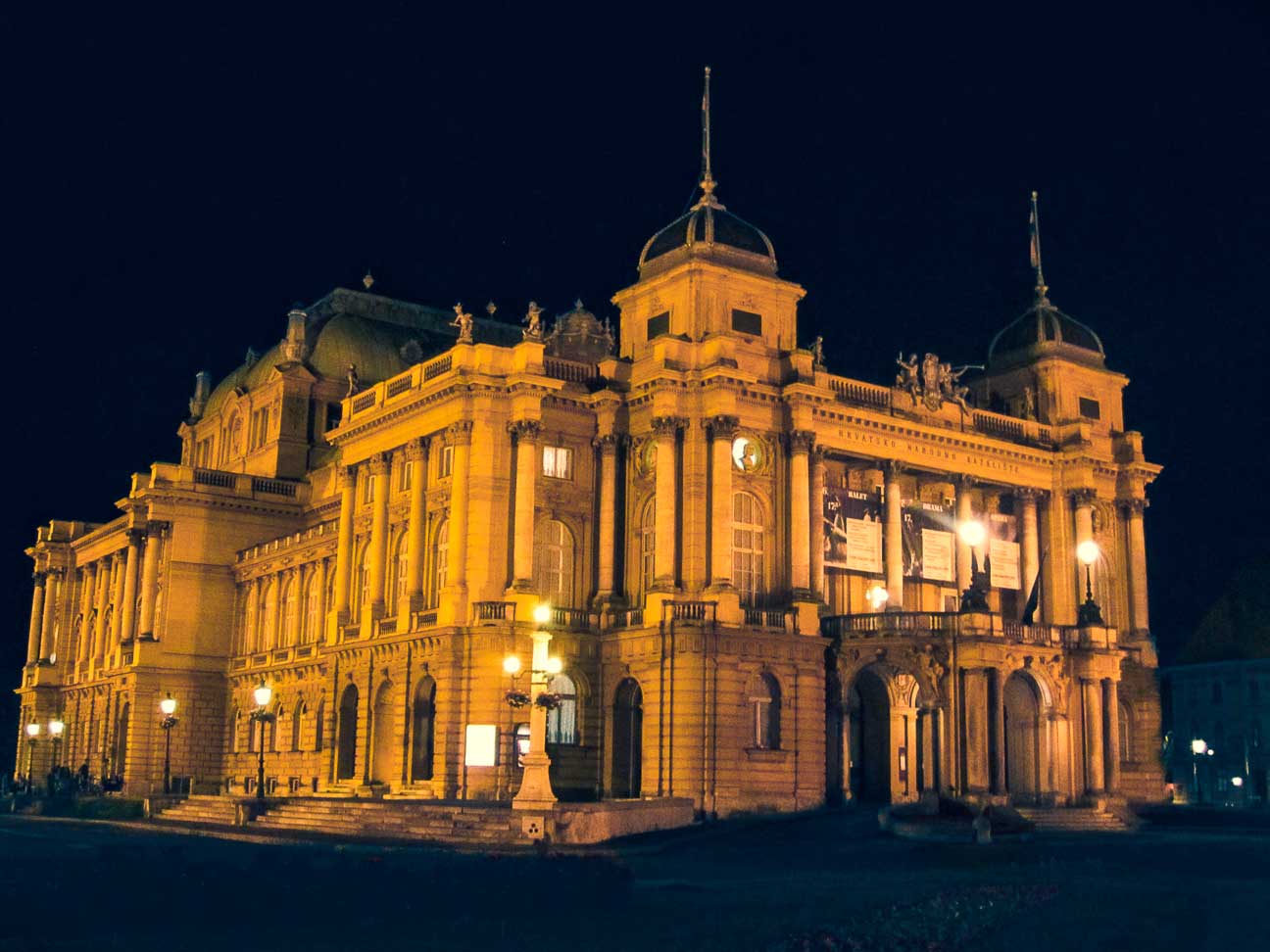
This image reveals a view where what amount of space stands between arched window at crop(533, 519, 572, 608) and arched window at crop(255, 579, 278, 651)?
2333 centimetres

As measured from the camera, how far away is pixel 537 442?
6034cm

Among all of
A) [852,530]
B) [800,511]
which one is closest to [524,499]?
[800,511]

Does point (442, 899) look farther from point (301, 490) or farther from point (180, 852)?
point (301, 490)

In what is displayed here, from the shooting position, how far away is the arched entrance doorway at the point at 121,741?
82188mm

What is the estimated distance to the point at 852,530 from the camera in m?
63.8

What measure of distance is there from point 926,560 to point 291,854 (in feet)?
117

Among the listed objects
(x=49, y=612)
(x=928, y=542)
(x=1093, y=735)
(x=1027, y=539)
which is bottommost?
(x=1093, y=735)

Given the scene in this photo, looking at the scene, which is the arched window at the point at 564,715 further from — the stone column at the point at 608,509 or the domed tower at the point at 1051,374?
the domed tower at the point at 1051,374

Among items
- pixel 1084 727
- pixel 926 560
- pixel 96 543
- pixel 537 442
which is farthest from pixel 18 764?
pixel 1084 727

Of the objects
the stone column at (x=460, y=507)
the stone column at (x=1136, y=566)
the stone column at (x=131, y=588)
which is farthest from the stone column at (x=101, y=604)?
the stone column at (x=1136, y=566)

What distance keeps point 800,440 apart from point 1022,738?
14759 mm

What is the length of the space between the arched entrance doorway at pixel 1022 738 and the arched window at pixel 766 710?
970 centimetres

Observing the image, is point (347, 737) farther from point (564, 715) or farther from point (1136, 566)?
point (1136, 566)

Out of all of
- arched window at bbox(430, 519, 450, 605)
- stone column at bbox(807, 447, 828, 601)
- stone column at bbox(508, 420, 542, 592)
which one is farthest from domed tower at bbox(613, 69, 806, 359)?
arched window at bbox(430, 519, 450, 605)
